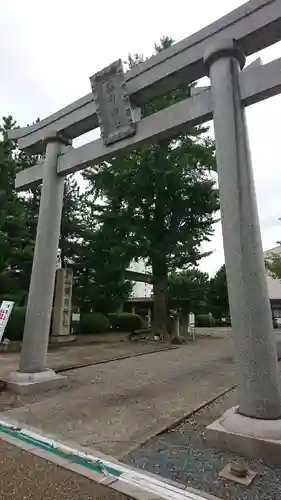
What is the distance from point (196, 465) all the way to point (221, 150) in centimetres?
321

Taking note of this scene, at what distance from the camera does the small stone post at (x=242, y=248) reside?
11.1ft

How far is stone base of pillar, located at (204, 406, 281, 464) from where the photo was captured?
2980 mm

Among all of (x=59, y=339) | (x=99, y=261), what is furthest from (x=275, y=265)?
(x=59, y=339)

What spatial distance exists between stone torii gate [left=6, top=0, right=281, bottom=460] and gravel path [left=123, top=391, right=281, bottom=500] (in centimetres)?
28

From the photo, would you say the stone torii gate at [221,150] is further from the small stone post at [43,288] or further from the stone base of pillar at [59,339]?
the stone base of pillar at [59,339]

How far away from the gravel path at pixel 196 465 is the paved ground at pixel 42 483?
0.54 m

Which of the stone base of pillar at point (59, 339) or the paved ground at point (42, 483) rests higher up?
the stone base of pillar at point (59, 339)

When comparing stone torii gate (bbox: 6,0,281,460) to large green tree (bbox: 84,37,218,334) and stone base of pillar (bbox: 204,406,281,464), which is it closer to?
stone base of pillar (bbox: 204,406,281,464)

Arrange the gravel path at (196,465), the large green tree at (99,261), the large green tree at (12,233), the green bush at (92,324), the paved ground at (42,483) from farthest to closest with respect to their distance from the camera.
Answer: the green bush at (92,324)
the large green tree at (99,261)
the large green tree at (12,233)
the gravel path at (196,465)
the paved ground at (42,483)

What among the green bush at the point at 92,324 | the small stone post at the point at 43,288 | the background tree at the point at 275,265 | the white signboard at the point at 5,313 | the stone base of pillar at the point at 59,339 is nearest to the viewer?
the small stone post at the point at 43,288

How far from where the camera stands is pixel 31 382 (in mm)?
5516

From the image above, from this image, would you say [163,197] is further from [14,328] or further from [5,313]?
[5,313]

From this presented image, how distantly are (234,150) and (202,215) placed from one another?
12566 mm

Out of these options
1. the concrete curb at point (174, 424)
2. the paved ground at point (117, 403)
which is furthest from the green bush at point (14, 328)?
the concrete curb at point (174, 424)
